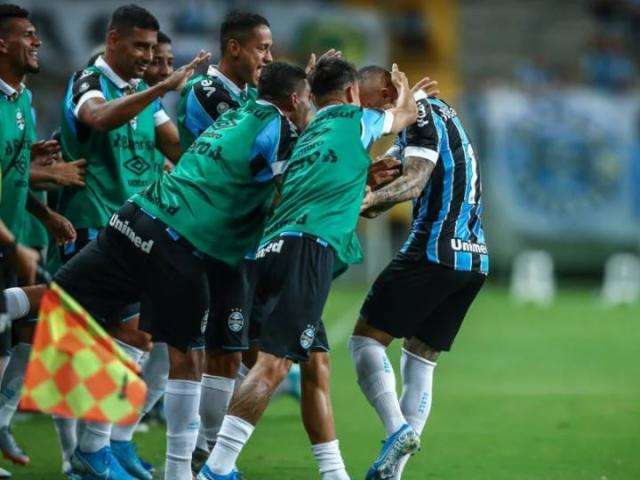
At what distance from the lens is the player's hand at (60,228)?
824 centimetres

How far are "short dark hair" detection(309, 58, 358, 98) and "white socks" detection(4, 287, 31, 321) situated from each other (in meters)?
1.95

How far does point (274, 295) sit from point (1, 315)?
1.38 meters

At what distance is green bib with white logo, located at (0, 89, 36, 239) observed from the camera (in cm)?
810

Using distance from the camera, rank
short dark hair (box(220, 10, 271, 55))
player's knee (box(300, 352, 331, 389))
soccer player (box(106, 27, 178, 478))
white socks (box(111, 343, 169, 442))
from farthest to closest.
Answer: white socks (box(111, 343, 169, 442)) → short dark hair (box(220, 10, 271, 55)) → soccer player (box(106, 27, 178, 478)) → player's knee (box(300, 352, 331, 389))

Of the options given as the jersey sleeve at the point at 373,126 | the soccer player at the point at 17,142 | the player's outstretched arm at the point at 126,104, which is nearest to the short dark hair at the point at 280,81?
the jersey sleeve at the point at 373,126

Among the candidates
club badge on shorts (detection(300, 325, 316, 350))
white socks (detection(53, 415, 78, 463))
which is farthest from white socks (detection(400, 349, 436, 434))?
white socks (detection(53, 415, 78, 463))

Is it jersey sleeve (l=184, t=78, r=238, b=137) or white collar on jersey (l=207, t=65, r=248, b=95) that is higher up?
white collar on jersey (l=207, t=65, r=248, b=95)

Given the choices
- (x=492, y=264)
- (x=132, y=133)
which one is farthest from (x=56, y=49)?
(x=132, y=133)

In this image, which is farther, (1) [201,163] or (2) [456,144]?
(2) [456,144]

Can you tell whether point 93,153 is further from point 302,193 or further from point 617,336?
point 617,336

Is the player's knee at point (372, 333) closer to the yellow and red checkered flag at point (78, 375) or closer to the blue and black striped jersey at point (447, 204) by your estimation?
the blue and black striped jersey at point (447, 204)

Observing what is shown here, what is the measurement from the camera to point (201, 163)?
727 centimetres

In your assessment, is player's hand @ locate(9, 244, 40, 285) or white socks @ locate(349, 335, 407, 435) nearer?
player's hand @ locate(9, 244, 40, 285)

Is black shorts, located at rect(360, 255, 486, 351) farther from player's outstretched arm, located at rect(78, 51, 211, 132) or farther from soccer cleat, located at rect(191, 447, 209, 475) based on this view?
player's outstretched arm, located at rect(78, 51, 211, 132)
